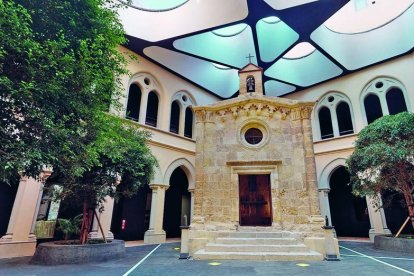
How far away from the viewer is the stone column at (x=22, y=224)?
833cm

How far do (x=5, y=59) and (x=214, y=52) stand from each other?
40.4ft

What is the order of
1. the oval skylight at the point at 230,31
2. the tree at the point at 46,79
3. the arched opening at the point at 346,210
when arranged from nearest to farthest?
the tree at the point at 46,79 → the arched opening at the point at 346,210 → the oval skylight at the point at 230,31

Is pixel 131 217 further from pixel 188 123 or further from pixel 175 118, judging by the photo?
pixel 188 123

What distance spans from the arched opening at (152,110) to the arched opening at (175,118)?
122 centimetres

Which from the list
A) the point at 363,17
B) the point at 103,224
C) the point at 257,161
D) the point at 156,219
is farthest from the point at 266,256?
the point at 363,17

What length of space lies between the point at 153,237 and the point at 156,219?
85cm

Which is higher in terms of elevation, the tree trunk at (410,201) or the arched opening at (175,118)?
the arched opening at (175,118)

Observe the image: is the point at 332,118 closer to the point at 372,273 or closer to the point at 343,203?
the point at 343,203

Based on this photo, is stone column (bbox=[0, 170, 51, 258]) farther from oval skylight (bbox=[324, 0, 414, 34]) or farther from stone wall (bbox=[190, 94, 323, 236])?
oval skylight (bbox=[324, 0, 414, 34])

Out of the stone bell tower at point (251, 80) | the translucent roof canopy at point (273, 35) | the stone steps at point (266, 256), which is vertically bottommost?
the stone steps at point (266, 256)

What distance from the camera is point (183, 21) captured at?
1282 centimetres

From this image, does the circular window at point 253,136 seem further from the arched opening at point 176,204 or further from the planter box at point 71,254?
the arched opening at point 176,204

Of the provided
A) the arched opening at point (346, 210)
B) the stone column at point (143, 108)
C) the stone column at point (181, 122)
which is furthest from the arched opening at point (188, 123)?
the arched opening at point (346, 210)

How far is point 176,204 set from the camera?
51.0 feet
